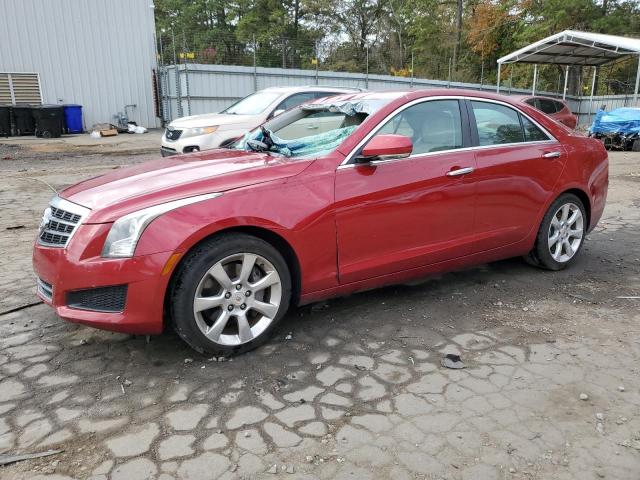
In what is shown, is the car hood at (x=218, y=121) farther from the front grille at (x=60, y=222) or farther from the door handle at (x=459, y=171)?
the front grille at (x=60, y=222)

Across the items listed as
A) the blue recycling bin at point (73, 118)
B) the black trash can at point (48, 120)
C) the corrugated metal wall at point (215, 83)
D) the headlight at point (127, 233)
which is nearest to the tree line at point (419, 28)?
the corrugated metal wall at point (215, 83)

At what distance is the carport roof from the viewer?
2062 cm

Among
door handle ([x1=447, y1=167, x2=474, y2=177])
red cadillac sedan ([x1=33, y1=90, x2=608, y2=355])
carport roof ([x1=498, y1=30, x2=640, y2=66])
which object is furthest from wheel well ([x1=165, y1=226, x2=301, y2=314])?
carport roof ([x1=498, y1=30, x2=640, y2=66])

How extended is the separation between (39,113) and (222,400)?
18300 mm

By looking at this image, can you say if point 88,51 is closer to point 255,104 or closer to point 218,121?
point 255,104

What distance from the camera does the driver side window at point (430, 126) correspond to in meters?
3.80

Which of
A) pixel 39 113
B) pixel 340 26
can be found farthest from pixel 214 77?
pixel 340 26

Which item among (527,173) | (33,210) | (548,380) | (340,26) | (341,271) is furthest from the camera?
(340,26)

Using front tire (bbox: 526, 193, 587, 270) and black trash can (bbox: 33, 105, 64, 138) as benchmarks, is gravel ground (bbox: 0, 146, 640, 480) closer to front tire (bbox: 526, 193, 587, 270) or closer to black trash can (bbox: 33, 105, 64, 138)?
front tire (bbox: 526, 193, 587, 270)

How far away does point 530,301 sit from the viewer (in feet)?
13.6

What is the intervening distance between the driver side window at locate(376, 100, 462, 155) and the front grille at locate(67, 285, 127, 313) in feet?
6.52

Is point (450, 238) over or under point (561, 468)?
over

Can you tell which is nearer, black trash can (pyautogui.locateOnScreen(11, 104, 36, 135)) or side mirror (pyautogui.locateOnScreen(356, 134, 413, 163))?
side mirror (pyautogui.locateOnScreen(356, 134, 413, 163))

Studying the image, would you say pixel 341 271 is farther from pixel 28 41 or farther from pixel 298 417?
pixel 28 41
